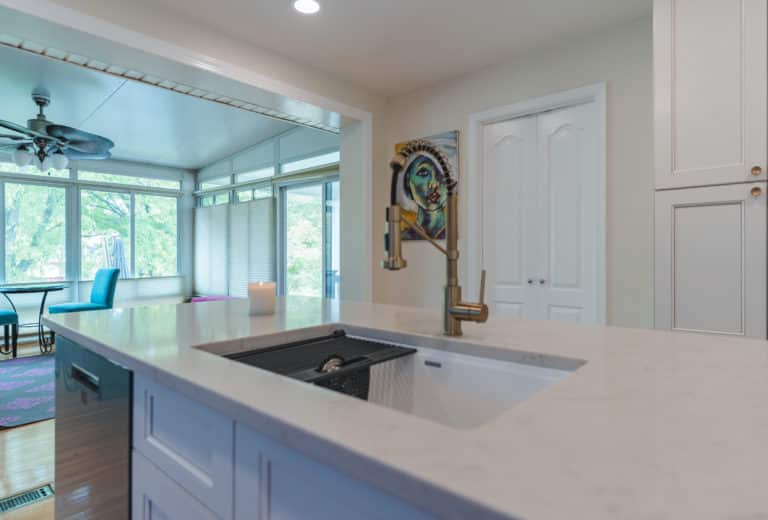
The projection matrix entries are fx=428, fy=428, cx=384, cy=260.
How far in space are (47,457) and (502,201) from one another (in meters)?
3.22

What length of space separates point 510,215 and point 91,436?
271 centimetres

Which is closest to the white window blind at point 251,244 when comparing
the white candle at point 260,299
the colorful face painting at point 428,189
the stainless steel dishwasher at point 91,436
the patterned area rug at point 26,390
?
the patterned area rug at point 26,390

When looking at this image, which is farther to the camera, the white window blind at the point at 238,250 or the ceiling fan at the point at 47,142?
the white window blind at the point at 238,250

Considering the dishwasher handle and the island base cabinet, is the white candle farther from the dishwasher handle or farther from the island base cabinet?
the island base cabinet

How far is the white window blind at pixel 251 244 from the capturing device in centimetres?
553

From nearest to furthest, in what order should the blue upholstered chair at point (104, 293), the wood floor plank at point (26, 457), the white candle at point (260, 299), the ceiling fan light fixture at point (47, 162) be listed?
the white candle at point (260, 299) → the wood floor plank at point (26, 457) → the ceiling fan light fixture at point (47, 162) → the blue upholstered chair at point (104, 293)

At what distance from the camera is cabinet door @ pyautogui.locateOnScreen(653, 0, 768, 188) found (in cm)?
172

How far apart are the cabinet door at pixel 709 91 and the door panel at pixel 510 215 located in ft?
3.57

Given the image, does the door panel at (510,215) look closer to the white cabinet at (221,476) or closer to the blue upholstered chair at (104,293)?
the white cabinet at (221,476)

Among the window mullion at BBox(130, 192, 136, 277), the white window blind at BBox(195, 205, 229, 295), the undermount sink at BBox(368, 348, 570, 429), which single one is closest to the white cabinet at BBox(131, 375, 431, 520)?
the undermount sink at BBox(368, 348, 570, 429)

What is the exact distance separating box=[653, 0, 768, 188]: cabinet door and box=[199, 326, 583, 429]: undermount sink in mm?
1493

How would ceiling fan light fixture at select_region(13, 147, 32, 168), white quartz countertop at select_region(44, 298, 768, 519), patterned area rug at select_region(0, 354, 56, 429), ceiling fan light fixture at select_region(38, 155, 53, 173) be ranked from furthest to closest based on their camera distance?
1. ceiling fan light fixture at select_region(38, 155, 53, 173)
2. ceiling fan light fixture at select_region(13, 147, 32, 168)
3. patterned area rug at select_region(0, 354, 56, 429)
4. white quartz countertop at select_region(44, 298, 768, 519)

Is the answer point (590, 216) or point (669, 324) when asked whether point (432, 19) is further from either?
point (669, 324)

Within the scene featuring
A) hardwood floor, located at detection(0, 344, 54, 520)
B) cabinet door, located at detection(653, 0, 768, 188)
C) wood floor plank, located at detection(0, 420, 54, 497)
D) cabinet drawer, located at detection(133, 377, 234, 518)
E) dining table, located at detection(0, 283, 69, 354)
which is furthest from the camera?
dining table, located at detection(0, 283, 69, 354)
